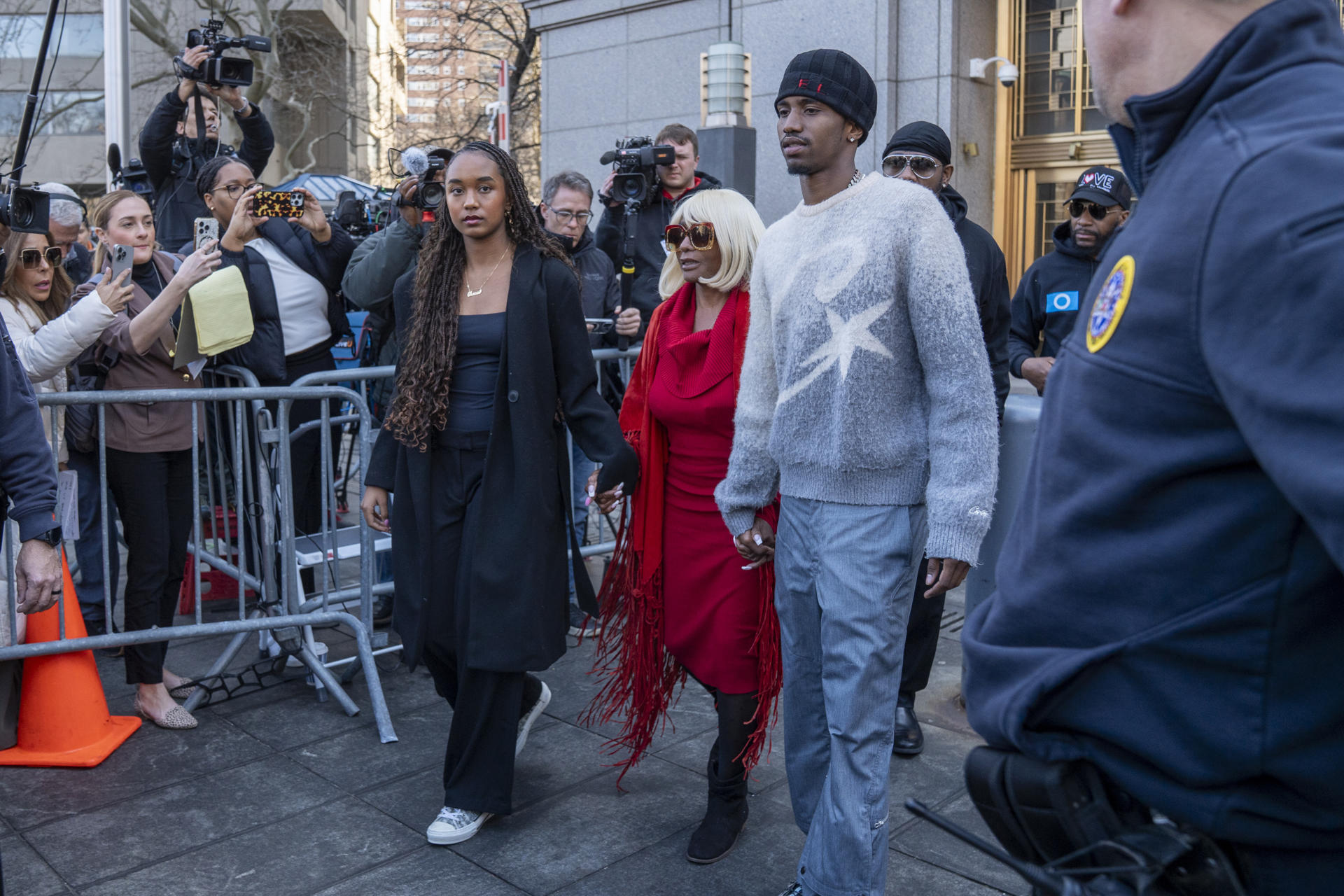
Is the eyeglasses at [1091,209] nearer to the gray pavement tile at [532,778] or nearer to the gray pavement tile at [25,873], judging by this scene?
the gray pavement tile at [532,778]

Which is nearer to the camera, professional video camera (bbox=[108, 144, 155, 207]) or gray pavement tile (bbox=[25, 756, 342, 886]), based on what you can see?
gray pavement tile (bbox=[25, 756, 342, 886])

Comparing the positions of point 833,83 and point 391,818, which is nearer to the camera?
point 833,83

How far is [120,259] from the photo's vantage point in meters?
4.69

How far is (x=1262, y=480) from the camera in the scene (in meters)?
1.20

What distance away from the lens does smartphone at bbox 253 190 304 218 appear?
553cm

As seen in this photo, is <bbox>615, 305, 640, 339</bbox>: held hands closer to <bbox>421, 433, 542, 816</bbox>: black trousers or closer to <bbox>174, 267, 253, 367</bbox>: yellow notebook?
<bbox>174, 267, 253, 367</bbox>: yellow notebook

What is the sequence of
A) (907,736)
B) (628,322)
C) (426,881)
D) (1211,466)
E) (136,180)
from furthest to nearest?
(136,180)
(628,322)
(907,736)
(426,881)
(1211,466)

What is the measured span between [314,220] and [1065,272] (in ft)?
11.5

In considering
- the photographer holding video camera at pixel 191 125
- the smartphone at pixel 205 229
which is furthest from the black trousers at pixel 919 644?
the photographer holding video camera at pixel 191 125

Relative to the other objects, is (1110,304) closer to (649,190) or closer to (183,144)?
(649,190)

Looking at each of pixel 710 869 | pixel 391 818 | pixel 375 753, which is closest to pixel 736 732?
pixel 710 869

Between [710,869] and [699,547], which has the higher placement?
[699,547]

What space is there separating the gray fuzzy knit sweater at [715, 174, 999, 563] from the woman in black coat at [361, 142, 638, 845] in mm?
993

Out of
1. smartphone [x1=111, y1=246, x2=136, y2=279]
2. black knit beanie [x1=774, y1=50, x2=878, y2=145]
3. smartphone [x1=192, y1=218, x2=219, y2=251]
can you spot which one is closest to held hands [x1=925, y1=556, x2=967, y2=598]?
black knit beanie [x1=774, y1=50, x2=878, y2=145]
